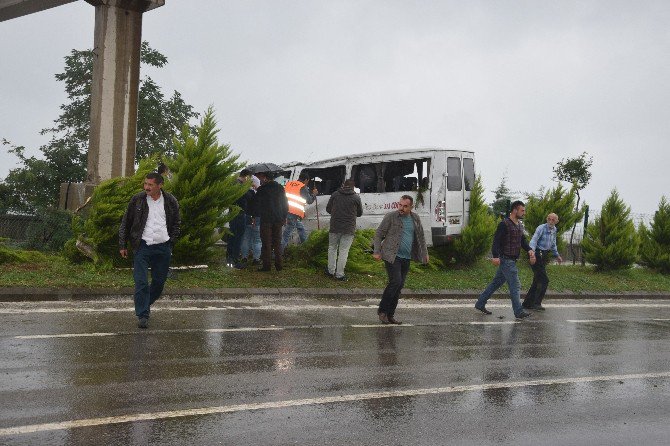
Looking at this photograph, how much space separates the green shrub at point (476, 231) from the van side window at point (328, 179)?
3.26m

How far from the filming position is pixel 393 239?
10.6m

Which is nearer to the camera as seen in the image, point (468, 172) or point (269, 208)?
point (269, 208)

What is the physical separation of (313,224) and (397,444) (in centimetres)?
1388

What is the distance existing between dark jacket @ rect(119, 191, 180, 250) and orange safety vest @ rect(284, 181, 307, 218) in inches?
261

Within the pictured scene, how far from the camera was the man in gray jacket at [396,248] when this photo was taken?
34.7 ft

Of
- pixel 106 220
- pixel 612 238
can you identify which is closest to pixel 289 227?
pixel 106 220

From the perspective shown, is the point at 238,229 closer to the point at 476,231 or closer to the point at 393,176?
the point at 393,176

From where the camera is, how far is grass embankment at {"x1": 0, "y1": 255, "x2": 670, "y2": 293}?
39.9 feet

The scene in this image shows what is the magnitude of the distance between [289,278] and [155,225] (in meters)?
5.72

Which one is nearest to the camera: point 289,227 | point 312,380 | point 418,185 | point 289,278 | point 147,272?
point 312,380

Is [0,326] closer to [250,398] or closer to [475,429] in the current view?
[250,398]

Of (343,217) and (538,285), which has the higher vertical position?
(343,217)

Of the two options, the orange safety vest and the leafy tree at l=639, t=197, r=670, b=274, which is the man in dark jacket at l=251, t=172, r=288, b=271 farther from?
the leafy tree at l=639, t=197, r=670, b=274

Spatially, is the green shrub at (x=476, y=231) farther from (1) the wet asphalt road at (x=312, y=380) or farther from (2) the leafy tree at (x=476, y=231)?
(1) the wet asphalt road at (x=312, y=380)
